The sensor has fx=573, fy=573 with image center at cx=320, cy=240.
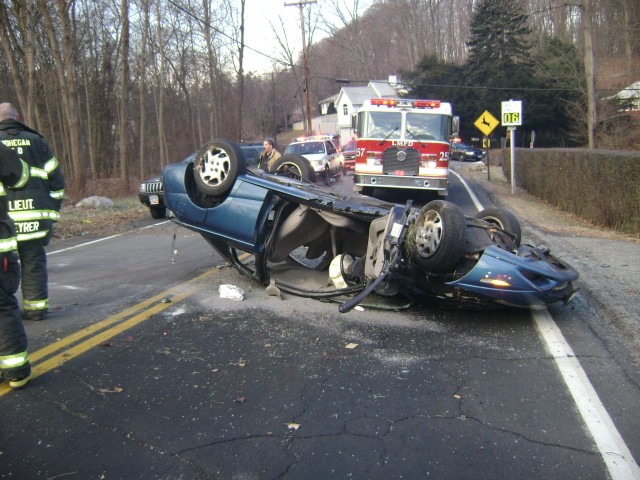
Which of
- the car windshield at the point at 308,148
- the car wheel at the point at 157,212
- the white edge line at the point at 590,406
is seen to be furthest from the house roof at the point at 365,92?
the white edge line at the point at 590,406

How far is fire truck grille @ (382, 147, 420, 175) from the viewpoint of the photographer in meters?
15.2

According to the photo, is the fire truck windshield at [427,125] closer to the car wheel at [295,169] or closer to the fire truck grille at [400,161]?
the fire truck grille at [400,161]

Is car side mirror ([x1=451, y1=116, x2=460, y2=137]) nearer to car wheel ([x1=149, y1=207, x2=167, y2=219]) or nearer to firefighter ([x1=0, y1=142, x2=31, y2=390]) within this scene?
car wheel ([x1=149, y1=207, x2=167, y2=219])

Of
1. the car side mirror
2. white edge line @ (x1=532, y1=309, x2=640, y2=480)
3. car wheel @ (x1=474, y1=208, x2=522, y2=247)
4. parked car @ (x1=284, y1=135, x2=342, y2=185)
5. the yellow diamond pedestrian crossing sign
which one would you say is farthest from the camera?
the yellow diamond pedestrian crossing sign

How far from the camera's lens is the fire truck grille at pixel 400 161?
1524cm

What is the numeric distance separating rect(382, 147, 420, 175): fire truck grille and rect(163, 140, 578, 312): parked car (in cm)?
837

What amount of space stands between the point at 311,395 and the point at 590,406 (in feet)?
5.97

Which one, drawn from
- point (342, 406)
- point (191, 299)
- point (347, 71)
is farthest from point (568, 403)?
point (347, 71)

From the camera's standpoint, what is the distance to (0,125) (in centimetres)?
527

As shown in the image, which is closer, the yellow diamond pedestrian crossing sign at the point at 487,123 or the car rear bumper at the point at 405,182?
the car rear bumper at the point at 405,182

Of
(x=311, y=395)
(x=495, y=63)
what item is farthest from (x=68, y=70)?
(x=495, y=63)

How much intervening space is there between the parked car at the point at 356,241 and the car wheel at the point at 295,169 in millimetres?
974

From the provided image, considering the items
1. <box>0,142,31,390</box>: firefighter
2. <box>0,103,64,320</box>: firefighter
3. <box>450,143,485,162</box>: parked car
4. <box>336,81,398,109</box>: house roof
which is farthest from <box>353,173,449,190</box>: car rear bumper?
<box>336,81,398,109</box>: house roof

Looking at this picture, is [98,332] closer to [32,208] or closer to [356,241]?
[32,208]
